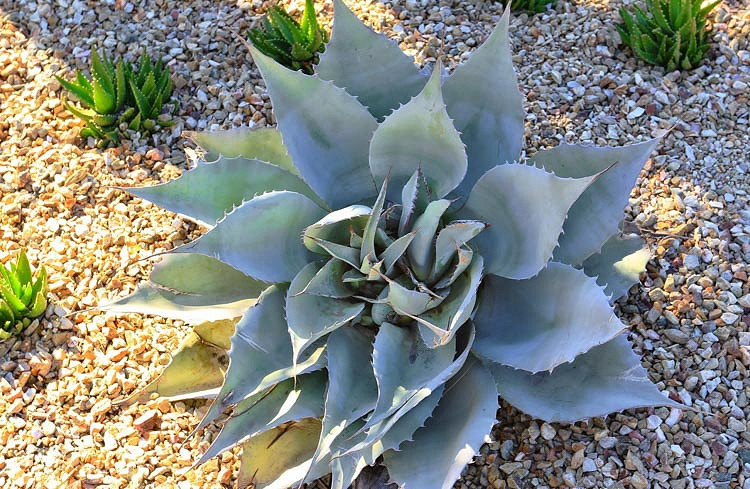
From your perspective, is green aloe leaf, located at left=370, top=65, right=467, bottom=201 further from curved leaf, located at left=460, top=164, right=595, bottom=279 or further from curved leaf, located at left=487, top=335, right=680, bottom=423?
curved leaf, located at left=487, top=335, right=680, bottom=423

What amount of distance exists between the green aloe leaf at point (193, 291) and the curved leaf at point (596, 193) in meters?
0.76

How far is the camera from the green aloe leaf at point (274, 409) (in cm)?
185

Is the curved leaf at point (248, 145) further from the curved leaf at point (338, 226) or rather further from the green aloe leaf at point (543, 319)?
the green aloe leaf at point (543, 319)

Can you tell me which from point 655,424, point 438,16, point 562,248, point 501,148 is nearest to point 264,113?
point 438,16

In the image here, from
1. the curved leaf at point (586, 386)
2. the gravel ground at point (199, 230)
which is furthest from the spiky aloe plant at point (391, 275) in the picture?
the gravel ground at point (199, 230)

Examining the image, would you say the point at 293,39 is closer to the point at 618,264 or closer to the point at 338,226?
the point at 338,226

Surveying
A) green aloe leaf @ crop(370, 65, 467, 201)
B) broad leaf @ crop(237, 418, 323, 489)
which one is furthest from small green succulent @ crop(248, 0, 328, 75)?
broad leaf @ crop(237, 418, 323, 489)

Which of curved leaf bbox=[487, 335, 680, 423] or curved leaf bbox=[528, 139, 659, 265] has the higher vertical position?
curved leaf bbox=[528, 139, 659, 265]

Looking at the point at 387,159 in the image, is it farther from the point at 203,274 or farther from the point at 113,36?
the point at 113,36

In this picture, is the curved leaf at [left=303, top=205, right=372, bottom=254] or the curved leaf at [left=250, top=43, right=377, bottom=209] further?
the curved leaf at [left=250, top=43, right=377, bottom=209]

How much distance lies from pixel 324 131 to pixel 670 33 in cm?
136

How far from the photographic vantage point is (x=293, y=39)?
9.08 ft

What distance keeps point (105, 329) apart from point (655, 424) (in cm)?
152

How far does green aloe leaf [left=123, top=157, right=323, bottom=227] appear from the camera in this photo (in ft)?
6.30
